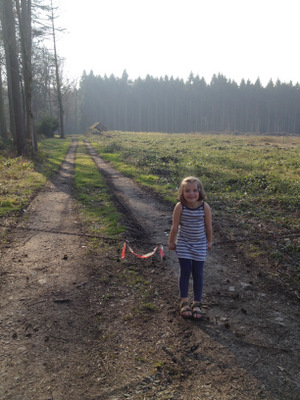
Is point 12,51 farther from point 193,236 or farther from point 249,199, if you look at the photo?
point 193,236

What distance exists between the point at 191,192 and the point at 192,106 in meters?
102

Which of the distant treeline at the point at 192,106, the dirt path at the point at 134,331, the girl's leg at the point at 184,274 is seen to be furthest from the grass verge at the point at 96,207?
the distant treeline at the point at 192,106

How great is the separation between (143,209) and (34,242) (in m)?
3.85

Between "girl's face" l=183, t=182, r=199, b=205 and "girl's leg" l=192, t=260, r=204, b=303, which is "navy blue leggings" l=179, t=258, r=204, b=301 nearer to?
"girl's leg" l=192, t=260, r=204, b=303

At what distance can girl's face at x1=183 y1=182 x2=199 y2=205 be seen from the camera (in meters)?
4.18

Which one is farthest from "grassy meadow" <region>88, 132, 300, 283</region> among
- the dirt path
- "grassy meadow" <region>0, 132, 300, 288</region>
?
the dirt path

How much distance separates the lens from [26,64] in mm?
19219

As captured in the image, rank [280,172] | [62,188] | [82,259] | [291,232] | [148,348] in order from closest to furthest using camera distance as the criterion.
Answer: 1. [148,348]
2. [82,259]
3. [291,232]
4. [62,188]
5. [280,172]

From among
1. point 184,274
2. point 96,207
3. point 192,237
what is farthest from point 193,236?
point 96,207

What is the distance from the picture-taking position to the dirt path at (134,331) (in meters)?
3.03

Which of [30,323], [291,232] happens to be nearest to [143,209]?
[291,232]

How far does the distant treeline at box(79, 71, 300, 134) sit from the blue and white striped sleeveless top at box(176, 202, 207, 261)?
9847cm

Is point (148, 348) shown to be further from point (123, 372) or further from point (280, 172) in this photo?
point (280, 172)

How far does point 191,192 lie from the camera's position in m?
4.19
